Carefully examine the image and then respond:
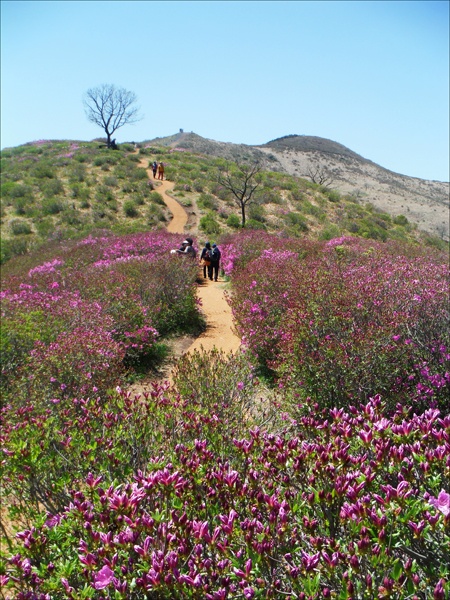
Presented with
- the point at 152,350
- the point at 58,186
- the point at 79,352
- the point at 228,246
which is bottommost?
the point at 152,350

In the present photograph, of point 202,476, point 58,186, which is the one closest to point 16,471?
point 202,476

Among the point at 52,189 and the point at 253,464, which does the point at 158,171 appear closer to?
the point at 52,189

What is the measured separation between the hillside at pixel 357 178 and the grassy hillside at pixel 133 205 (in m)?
12.6

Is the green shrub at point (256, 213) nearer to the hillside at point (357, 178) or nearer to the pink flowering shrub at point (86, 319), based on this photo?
the pink flowering shrub at point (86, 319)

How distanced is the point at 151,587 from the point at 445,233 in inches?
1945

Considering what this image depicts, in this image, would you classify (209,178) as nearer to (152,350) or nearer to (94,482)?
(152,350)

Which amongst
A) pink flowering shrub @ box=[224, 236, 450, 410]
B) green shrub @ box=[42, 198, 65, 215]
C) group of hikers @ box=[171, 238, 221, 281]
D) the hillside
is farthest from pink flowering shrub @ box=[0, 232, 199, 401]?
the hillside

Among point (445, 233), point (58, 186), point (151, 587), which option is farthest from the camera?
point (445, 233)

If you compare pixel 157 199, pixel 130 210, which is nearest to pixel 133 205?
pixel 130 210

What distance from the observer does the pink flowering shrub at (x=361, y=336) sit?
16.8ft

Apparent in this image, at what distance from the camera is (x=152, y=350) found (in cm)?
924

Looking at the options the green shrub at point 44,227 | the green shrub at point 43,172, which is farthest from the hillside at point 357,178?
the green shrub at point 44,227

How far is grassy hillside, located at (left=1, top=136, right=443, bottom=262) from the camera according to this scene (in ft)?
80.7

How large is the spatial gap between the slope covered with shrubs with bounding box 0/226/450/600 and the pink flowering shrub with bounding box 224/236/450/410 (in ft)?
0.09
